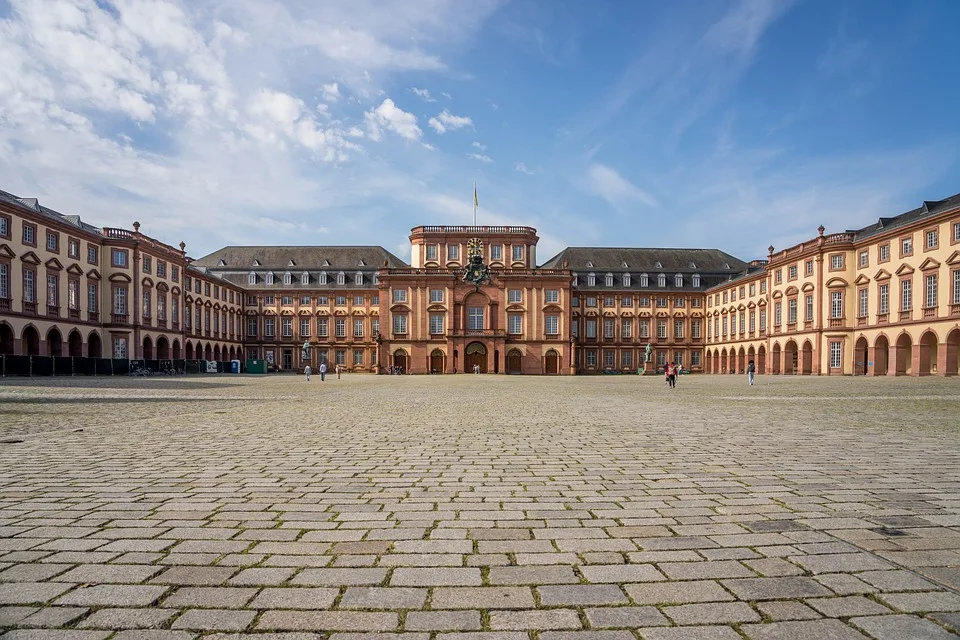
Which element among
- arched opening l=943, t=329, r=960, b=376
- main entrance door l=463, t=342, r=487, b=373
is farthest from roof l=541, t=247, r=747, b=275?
arched opening l=943, t=329, r=960, b=376

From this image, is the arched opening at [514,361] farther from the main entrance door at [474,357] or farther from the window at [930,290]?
the window at [930,290]

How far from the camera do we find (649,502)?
17.6ft

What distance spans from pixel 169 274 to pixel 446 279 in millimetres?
27756

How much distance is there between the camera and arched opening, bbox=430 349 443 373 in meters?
68.1

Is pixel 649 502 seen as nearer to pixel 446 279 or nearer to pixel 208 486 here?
pixel 208 486

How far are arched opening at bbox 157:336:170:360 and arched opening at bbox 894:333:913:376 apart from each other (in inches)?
2396

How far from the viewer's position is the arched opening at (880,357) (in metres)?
46.4

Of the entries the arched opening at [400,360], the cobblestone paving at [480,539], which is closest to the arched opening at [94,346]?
the arched opening at [400,360]

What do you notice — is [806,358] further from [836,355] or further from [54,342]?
[54,342]

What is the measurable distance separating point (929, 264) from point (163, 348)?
62602mm

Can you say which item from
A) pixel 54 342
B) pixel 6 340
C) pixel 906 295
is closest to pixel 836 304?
pixel 906 295

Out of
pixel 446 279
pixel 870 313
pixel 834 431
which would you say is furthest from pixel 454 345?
pixel 834 431

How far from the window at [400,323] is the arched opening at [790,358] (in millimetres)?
39149

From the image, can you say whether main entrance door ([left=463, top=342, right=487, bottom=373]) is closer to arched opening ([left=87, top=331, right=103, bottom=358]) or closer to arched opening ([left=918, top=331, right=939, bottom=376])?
arched opening ([left=87, top=331, right=103, bottom=358])
